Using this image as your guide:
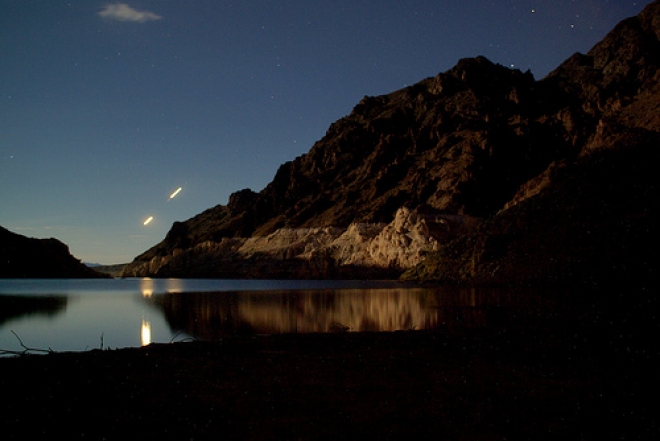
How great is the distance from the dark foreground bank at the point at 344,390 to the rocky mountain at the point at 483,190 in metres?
33.0

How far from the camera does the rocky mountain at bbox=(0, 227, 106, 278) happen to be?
130 meters

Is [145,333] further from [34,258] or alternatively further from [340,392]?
[34,258]

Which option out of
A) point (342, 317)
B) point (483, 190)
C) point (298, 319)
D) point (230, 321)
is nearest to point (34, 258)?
point (483, 190)

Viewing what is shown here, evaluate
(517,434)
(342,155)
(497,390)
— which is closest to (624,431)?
(517,434)

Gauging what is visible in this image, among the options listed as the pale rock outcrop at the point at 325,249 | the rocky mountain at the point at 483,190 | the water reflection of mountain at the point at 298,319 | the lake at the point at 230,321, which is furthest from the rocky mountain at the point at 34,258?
the water reflection of mountain at the point at 298,319

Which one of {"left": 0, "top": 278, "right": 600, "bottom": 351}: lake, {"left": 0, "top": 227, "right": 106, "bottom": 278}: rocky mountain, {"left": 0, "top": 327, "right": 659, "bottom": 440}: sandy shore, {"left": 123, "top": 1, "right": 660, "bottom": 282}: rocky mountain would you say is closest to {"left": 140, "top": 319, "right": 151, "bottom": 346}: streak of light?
{"left": 0, "top": 278, "right": 600, "bottom": 351}: lake

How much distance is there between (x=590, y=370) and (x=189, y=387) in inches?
371

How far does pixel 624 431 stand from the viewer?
8484 mm

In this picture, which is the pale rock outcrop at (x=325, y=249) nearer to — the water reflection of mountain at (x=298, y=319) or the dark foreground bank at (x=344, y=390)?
the water reflection of mountain at (x=298, y=319)

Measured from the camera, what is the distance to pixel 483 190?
139750 millimetres

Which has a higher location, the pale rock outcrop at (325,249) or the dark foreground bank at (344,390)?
the pale rock outcrop at (325,249)

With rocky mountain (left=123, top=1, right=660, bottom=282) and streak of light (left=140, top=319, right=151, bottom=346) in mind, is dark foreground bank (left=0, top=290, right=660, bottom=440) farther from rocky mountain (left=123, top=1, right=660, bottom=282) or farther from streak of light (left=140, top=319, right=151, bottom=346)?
rocky mountain (left=123, top=1, right=660, bottom=282)

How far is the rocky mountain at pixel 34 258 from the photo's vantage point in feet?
428

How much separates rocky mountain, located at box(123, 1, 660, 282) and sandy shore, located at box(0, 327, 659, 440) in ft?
109
